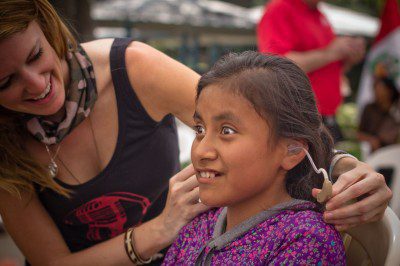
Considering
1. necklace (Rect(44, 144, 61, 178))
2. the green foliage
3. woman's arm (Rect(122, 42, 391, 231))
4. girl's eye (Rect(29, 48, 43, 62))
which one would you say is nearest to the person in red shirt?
woman's arm (Rect(122, 42, 391, 231))

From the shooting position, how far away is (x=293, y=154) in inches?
53.1

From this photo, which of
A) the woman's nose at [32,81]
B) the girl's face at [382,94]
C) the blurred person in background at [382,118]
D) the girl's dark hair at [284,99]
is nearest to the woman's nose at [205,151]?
the girl's dark hair at [284,99]

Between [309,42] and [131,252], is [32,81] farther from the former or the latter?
[309,42]

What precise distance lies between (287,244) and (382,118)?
4.80m

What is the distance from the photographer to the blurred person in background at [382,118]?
18.3 ft

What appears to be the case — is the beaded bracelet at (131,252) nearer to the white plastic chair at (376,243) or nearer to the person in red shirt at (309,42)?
the white plastic chair at (376,243)

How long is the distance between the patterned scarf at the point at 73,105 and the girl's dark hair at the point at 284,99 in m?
0.54

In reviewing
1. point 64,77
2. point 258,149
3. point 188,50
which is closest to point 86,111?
point 64,77

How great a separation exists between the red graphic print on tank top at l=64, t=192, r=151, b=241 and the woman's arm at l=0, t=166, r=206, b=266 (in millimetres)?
91

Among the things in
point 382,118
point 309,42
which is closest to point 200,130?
point 309,42

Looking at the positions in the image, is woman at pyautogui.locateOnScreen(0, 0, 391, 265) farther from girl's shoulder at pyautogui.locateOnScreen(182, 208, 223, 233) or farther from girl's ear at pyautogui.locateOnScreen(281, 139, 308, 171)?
girl's ear at pyautogui.locateOnScreen(281, 139, 308, 171)

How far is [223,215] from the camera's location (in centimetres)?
151

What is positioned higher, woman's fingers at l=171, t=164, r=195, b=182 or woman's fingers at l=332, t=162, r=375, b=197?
woman's fingers at l=332, t=162, r=375, b=197

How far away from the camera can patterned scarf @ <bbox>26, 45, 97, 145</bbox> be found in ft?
5.83
